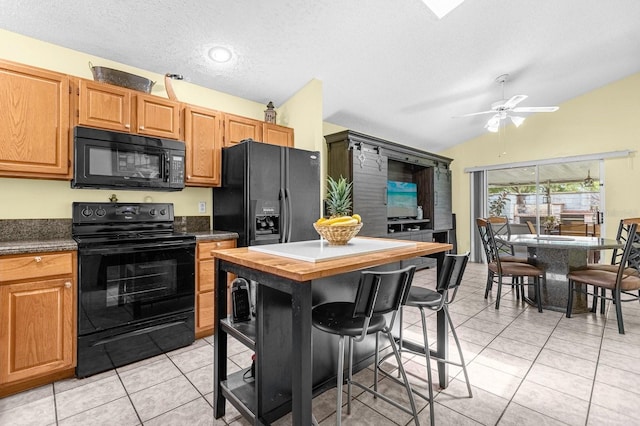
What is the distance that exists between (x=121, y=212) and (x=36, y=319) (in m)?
1.00

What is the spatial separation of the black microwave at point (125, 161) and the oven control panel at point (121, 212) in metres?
0.21

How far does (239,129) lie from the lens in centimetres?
319

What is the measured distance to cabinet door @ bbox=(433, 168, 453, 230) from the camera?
5820 millimetres

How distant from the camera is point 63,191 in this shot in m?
2.50

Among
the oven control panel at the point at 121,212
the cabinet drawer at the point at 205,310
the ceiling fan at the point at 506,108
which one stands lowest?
the cabinet drawer at the point at 205,310

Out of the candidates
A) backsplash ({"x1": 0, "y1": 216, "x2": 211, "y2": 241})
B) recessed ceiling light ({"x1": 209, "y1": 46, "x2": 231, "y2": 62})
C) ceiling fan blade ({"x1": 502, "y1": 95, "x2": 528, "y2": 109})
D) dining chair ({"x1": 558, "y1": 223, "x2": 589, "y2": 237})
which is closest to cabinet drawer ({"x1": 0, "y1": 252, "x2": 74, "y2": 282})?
backsplash ({"x1": 0, "y1": 216, "x2": 211, "y2": 241})

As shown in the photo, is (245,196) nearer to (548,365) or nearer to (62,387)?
(62,387)

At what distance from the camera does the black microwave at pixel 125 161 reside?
2.29 meters

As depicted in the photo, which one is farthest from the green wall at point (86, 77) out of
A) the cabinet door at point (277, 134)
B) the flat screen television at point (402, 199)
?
the flat screen television at point (402, 199)

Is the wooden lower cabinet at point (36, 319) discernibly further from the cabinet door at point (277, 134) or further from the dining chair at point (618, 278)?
the dining chair at point (618, 278)

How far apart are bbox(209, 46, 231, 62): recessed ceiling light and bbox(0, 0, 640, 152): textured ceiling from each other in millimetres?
61

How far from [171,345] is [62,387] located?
2.21ft

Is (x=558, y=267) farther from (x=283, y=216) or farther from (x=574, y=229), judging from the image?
(x=283, y=216)

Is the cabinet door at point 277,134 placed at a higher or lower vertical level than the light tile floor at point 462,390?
higher
